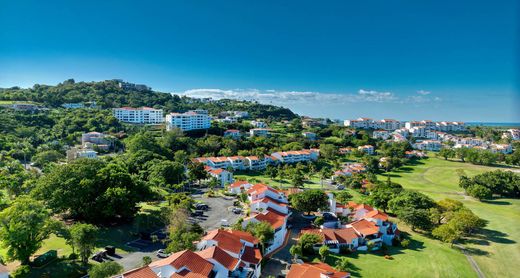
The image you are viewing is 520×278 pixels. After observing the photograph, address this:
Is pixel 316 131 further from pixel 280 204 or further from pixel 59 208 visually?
pixel 59 208

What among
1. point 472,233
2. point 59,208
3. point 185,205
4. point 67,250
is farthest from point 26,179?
A: point 472,233

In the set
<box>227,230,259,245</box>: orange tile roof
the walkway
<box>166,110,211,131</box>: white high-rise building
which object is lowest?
the walkway

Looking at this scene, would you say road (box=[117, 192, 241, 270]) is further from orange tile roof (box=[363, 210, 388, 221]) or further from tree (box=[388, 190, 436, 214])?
tree (box=[388, 190, 436, 214])

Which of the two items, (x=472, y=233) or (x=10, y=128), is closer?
(x=472, y=233)

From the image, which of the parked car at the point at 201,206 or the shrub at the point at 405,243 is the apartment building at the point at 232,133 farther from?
the shrub at the point at 405,243

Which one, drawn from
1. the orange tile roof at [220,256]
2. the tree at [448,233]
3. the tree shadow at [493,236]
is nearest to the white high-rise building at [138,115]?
the orange tile roof at [220,256]

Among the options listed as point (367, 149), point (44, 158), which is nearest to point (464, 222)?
point (367, 149)

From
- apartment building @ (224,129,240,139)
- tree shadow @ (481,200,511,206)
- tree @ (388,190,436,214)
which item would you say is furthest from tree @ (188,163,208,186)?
tree shadow @ (481,200,511,206)
